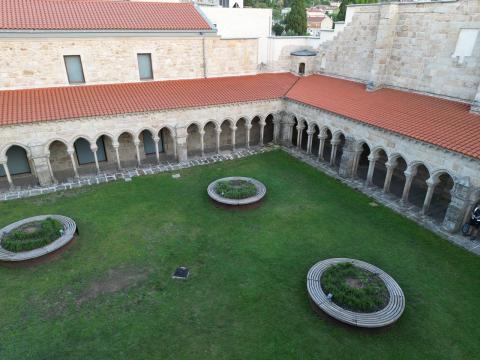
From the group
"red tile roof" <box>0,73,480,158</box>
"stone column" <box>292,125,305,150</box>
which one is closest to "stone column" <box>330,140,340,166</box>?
"red tile roof" <box>0,73,480,158</box>

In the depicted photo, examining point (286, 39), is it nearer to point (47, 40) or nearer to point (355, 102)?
point (355, 102)

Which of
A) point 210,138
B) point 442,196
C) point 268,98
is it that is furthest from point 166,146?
point 442,196

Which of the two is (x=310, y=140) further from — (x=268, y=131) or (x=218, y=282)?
(x=218, y=282)

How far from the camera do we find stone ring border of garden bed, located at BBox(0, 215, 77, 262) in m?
13.6

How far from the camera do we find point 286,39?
29.6m

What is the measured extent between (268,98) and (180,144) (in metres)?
7.46

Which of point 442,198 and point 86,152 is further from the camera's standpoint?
point 86,152

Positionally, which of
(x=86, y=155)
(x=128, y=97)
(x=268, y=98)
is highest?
(x=128, y=97)

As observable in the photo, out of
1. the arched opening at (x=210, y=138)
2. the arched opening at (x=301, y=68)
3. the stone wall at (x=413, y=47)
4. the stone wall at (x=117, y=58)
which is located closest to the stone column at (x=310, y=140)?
the stone wall at (x=413, y=47)

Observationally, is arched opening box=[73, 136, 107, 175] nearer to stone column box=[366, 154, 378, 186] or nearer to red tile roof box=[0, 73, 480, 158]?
red tile roof box=[0, 73, 480, 158]

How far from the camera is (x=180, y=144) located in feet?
76.9

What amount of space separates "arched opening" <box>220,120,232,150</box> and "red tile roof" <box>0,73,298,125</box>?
2773mm

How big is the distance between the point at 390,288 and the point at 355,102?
13.5 meters

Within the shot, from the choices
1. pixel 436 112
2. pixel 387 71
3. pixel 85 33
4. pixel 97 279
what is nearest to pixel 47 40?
pixel 85 33
